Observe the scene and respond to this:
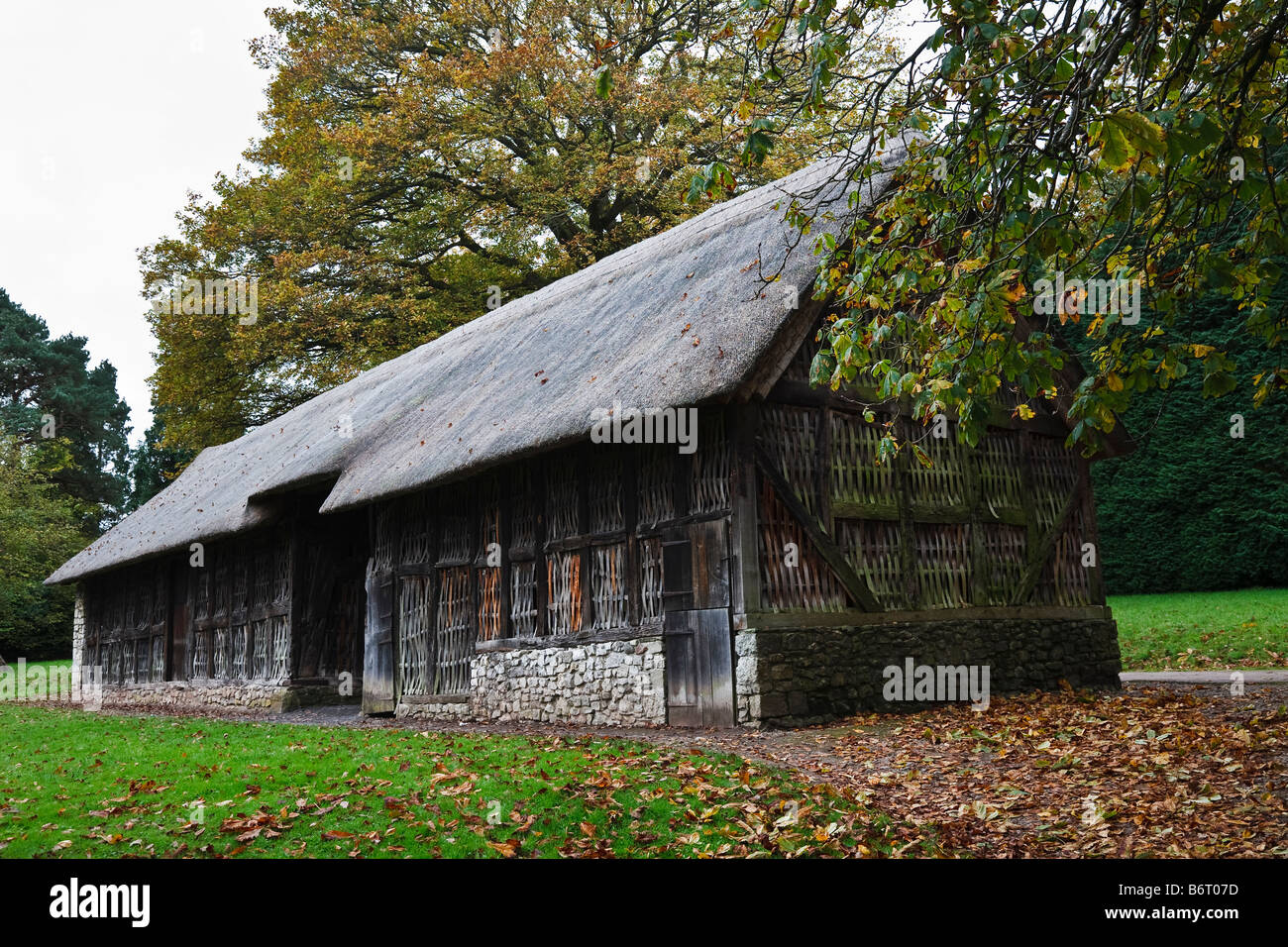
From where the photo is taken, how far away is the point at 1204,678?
43.9ft

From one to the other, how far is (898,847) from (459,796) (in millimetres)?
2903

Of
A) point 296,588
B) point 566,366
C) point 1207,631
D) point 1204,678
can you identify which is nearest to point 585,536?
point 566,366

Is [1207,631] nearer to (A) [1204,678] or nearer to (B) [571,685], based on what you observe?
(A) [1204,678]

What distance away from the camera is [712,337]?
10.9 meters

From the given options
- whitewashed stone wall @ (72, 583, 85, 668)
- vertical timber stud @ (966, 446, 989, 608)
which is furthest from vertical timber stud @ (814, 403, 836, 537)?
whitewashed stone wall @ (72, 583, 85, 668)

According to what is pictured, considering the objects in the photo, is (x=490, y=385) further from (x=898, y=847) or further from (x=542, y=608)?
(x=898, y=847)

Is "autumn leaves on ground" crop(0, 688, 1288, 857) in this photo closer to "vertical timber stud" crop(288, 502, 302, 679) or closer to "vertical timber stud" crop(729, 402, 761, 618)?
"vertical timber stud" crop(729, 402, 761, 618)

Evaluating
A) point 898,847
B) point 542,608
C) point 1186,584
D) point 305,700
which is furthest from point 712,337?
point 1186,584

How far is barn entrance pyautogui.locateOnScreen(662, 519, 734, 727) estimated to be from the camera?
421 inches

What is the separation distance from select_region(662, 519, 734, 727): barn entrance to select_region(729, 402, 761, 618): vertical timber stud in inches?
5.8

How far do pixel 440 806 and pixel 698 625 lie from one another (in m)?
4.26

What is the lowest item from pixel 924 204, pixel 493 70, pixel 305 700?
pixel 305 700

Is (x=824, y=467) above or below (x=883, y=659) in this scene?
above

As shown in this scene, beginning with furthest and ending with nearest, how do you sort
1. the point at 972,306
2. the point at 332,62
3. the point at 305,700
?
the point at 332,62 < the point at 305,700 < the point at 972,306
